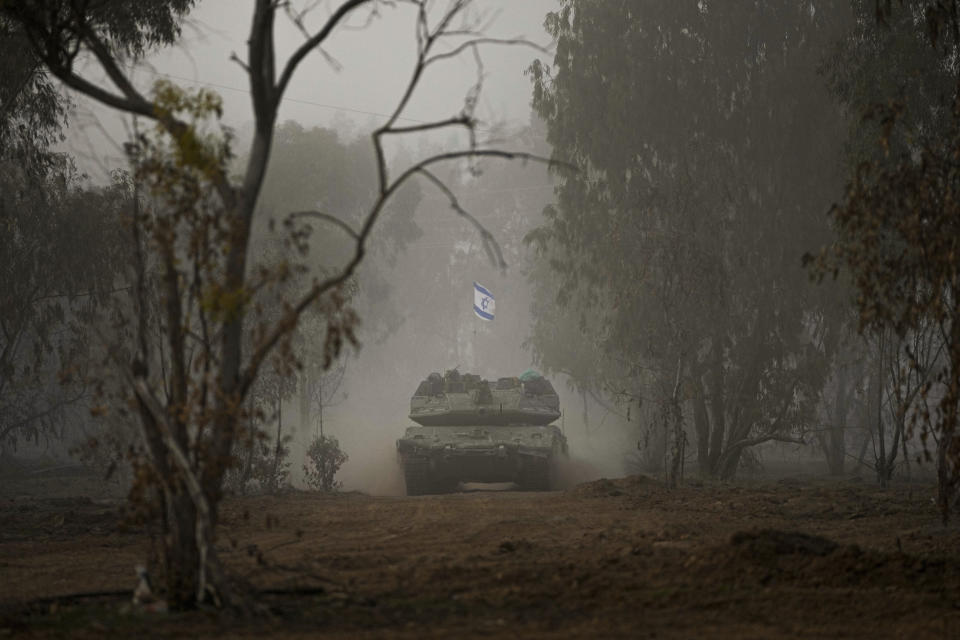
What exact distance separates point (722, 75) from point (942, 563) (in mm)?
12340

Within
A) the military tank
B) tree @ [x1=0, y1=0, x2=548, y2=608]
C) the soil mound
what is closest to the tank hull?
the military tank

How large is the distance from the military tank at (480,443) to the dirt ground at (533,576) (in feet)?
15.8

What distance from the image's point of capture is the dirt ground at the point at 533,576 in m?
5.61

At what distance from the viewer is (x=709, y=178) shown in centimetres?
1850

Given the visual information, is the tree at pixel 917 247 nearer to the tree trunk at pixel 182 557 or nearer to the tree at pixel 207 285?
the tree at pixel 207 285

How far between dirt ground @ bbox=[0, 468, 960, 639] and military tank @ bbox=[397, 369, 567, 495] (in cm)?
480

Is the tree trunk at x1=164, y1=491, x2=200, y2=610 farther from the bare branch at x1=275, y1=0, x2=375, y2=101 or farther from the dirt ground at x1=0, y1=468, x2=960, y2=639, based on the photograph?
the bare branch at x1=275, y1=0, x2=375, y2=101

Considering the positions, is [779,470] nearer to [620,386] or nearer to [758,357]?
[620,386]

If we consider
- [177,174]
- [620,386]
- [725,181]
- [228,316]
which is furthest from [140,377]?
[620,386]

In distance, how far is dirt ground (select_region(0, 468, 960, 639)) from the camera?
18.4 feet

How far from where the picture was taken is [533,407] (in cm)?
1977

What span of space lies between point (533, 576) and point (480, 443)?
1034 cm

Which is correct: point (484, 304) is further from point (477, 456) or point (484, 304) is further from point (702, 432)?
point (477, 456)

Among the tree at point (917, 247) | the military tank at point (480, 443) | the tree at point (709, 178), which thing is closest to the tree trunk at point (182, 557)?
the tree at point (917, 247)
